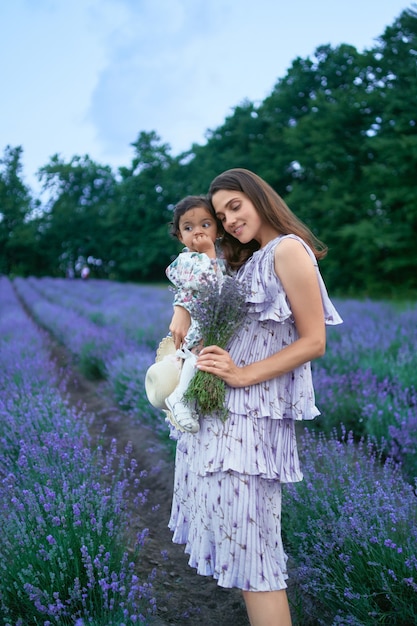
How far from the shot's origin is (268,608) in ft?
5.21

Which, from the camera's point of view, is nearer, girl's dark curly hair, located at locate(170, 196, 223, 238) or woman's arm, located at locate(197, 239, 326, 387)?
woman's arm, located at locate(197, 239, 326, 387)

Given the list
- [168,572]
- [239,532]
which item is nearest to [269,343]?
[239,532]

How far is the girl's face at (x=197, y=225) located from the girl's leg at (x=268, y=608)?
1.19m

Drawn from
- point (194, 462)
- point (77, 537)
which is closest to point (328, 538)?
point (194, 462)

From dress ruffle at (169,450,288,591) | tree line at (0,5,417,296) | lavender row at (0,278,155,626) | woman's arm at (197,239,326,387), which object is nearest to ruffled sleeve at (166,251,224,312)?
woman's arm at (197,239,326,387)

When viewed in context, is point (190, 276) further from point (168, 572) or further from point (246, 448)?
point (168, 572)

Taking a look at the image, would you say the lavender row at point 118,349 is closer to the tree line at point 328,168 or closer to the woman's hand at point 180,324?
the woman's hand at point 180,324

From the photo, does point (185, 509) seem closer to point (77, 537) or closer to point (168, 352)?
point (77, 537)

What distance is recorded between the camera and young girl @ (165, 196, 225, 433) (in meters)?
1.71

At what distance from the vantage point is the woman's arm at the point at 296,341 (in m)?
1.62

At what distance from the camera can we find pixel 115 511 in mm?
2148

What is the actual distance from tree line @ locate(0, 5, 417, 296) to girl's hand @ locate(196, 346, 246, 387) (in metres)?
15.9

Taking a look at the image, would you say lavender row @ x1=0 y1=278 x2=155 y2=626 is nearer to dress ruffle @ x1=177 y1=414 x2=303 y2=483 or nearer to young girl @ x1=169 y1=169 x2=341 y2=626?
young girl @ x1=169 y1=169 x2=341 y2=626

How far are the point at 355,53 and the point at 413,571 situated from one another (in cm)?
A: 2103
